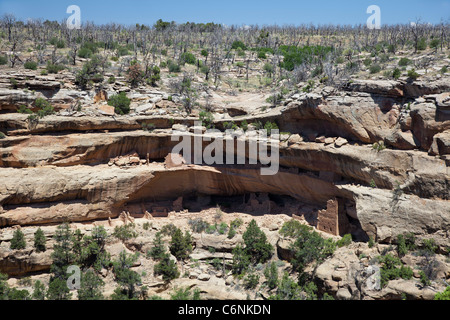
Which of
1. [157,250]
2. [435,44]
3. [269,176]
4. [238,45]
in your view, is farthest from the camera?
[238,45]

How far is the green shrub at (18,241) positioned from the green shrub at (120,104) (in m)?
10.3

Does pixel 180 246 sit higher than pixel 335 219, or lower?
lower

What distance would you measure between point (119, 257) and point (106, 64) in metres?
21.1

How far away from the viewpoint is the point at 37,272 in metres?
23.0

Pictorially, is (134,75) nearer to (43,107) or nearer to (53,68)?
(53,68)

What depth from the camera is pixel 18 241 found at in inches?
885

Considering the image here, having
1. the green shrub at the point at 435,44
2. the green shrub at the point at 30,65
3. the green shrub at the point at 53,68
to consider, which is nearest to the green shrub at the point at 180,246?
the green shrub at the point at 53,68

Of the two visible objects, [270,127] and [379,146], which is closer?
[379,146]

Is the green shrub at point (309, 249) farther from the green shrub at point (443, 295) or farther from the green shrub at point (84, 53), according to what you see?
the green shrub at point (84, 53)

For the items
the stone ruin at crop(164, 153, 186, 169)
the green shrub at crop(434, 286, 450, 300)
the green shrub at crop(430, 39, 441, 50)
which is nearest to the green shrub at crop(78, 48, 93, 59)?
the stone ruin at crop(164, 153, 186, 169)

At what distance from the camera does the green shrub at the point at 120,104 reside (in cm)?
2911

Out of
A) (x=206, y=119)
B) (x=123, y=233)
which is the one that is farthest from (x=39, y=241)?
(x=206, y=119)

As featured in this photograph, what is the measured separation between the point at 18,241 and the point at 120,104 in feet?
37.0

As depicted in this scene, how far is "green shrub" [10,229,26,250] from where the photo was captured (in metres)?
22.4
